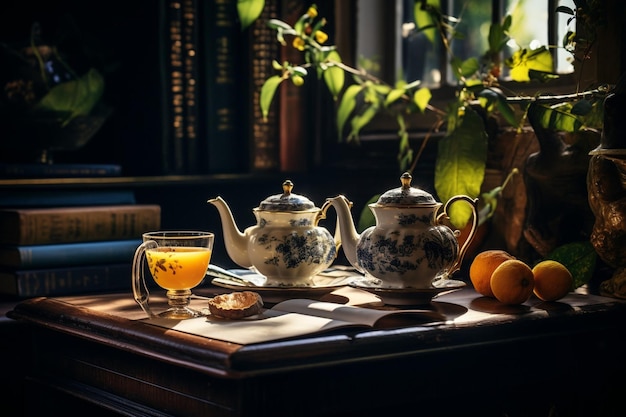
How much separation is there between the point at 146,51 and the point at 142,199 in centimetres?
35

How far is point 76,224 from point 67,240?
1.5 inches

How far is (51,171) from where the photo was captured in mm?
2156

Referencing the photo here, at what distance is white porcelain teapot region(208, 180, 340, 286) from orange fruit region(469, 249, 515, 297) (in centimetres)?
24

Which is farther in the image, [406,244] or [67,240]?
[67,240]

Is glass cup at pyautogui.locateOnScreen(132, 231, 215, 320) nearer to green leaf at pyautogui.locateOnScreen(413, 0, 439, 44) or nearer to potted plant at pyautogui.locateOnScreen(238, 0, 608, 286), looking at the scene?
potted plant at pyautogui.locateOnScreen(238, 0, 608, 286)

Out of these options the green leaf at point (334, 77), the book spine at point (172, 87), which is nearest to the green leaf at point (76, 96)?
the book spine at point (172, 87)

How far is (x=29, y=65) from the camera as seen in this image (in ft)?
7.50

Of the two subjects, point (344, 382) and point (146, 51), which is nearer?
point (344, 382)

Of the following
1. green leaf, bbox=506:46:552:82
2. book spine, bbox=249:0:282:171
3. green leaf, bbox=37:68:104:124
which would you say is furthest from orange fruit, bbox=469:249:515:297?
green leaf, bbox=37:68:104:124

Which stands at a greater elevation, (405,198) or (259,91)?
(259,91)

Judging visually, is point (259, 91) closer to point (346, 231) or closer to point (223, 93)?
point (223, 93)

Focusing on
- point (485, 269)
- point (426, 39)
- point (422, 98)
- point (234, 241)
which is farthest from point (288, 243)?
point (426, 39)

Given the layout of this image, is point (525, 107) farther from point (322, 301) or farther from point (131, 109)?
point (131, 109)

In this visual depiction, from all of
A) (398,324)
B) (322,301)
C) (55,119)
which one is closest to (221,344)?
(398,324)
